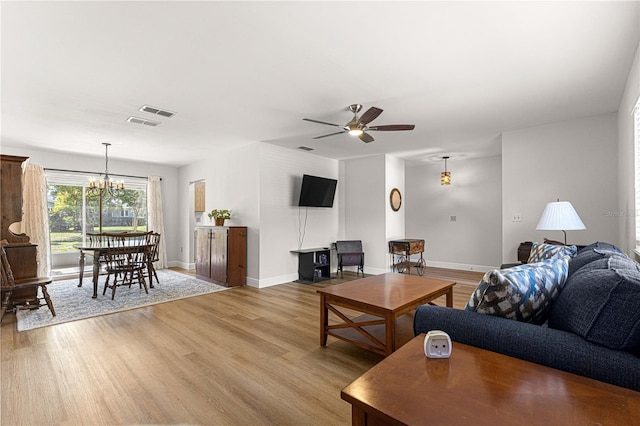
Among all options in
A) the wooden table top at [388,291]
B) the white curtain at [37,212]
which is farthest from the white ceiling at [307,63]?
the wooden table top at [388,291]

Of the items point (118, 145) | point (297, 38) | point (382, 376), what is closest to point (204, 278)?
point (118, 145)

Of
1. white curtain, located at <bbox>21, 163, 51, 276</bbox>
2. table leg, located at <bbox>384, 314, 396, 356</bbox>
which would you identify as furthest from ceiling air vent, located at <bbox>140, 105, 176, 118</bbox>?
white curtain, located at <bbox>21, 163, 51, 276</bbox>

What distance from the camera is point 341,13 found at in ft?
6.41

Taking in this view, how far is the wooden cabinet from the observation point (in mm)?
5242

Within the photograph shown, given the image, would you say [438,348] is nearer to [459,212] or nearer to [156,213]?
[459,212]

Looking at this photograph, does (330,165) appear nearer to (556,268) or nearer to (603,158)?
(603,158)

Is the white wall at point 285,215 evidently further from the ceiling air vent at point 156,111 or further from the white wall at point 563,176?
the white wall at point 563,176

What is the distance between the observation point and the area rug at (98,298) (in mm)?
3617

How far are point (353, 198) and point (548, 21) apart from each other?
16.0ft

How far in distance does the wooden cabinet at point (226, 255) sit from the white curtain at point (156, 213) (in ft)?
6.60

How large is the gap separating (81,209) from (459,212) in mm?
8283

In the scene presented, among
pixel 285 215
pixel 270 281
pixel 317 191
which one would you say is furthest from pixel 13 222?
pixel 317 191

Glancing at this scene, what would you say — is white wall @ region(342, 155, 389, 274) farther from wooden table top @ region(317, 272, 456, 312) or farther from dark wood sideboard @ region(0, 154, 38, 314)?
dark wood sideboard @ region(0, 154, 38, 314)

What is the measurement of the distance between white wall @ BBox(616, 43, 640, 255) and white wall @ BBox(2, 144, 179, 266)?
7061mm
